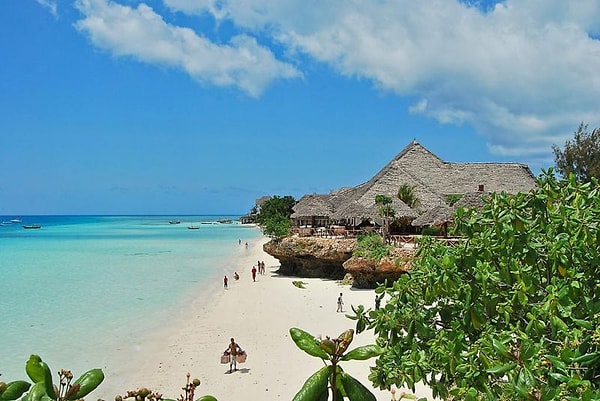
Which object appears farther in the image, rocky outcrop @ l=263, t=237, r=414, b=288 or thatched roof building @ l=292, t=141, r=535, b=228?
thatched roof building @ l=292, t=141, r=535, b=228

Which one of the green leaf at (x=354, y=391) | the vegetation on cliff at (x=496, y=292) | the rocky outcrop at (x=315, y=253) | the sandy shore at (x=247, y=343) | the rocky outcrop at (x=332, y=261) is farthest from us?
the rocky outcrop at (x=315, y=253)

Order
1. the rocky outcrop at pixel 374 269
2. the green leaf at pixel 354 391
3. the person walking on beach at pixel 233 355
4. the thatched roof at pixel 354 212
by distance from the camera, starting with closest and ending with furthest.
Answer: the green leaf at pixel 354 391
the person walking on beach at pixel 233 355
the rocky outcrop at pixel 374 269
the thatched roof at pixel 354 212

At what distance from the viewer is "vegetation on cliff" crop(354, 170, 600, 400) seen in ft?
8.61

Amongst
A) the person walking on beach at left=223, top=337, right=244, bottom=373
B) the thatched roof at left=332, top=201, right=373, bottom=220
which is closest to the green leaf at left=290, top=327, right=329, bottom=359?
the person walking on beach at left=223, top=337, right=244, bottom=373

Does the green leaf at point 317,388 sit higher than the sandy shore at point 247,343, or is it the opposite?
the green leaf at point 317,388

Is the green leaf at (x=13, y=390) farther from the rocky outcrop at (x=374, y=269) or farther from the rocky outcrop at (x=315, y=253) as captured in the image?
the rocky outcrop at (x=315, y=253)

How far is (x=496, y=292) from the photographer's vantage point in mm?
3105

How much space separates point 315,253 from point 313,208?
652 cm

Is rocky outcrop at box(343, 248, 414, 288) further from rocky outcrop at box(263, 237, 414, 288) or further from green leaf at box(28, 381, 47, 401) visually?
green leaf at box(28, 381, 47, 401)

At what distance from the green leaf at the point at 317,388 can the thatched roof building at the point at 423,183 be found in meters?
22.0

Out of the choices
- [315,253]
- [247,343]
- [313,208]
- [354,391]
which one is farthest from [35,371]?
[313,208]

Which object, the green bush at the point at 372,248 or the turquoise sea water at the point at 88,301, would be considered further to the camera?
the green bush at the point at 372,248

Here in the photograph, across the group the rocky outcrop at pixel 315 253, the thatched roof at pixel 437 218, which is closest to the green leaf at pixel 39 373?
the thatched roof at pixel 437 218

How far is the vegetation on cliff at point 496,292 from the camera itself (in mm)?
2625
